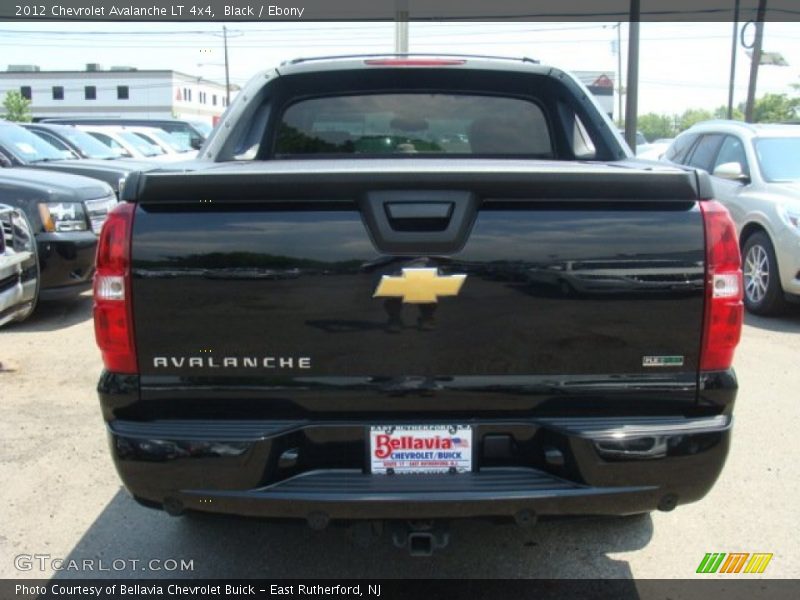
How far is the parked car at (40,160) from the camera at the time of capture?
8883 mm

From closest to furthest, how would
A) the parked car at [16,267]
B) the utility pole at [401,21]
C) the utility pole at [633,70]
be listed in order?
the parked car at [16,267] < the utility pole at [401,21] < the utility pole at [633,70]

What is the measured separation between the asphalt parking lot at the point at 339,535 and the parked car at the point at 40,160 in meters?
5.25

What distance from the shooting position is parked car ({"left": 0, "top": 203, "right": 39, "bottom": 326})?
5449mm

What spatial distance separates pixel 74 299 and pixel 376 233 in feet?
23.1

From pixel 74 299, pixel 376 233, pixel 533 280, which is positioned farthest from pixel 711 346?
pixel 74 299

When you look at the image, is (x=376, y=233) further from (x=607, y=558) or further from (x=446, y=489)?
(x=607, y=558)

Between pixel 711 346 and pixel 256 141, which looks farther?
pixel 256 141

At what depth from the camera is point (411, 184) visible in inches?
93.0

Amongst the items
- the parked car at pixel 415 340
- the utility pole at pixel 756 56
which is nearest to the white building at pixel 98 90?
the utility pole at pixel 756 56

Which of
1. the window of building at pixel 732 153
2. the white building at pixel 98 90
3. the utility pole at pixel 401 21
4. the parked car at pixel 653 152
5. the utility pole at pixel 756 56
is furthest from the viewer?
the white building at pixel 98 90

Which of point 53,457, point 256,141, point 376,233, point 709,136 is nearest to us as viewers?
point 376,233

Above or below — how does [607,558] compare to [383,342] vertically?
below

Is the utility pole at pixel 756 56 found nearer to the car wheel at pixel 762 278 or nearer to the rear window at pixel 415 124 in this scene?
the car wheel at pixel 762 278

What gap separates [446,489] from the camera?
240cm
